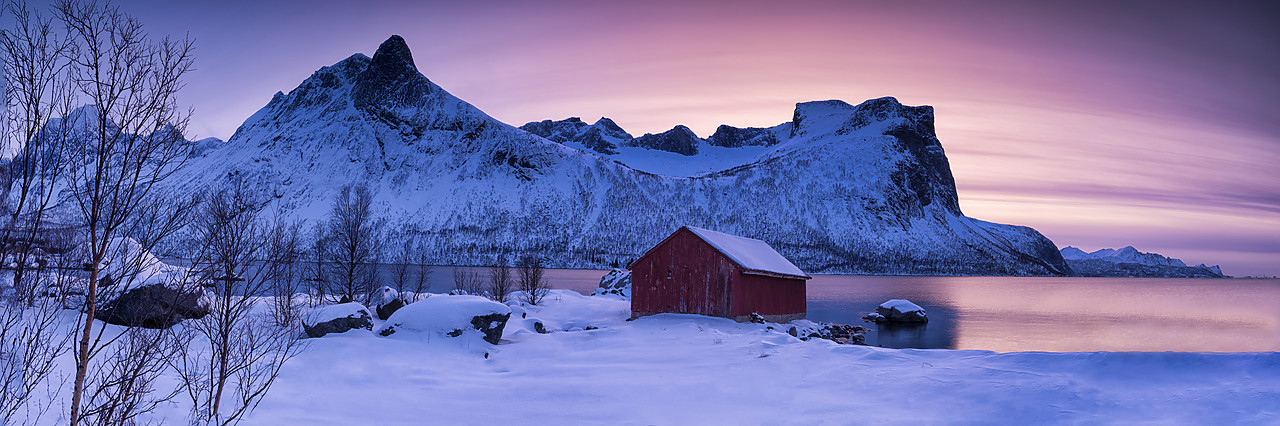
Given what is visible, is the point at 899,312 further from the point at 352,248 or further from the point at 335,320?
the point at 335,320

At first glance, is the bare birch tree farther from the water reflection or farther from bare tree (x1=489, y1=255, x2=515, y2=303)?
the water reflection

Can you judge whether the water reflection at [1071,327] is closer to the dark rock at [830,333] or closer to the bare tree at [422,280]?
the dark rock at [830,333]

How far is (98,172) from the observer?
541 centimetres

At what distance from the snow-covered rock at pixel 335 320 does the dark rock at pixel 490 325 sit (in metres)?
3.56

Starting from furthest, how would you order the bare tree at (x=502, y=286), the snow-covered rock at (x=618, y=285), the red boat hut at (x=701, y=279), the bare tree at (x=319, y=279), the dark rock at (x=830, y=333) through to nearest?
the snow-covered rock at (x=618, y=285) → the bare tree at (x=502, y=286) → the red boat hut at (x=701, y=279) → the dark rock at (x=830, y=333) → the bare tree at (x=319, y=279)

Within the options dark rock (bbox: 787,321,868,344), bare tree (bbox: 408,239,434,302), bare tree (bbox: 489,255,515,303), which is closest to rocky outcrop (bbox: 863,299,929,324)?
dark rock (bbox: 787,321,868,344)

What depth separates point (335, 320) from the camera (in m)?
21.2

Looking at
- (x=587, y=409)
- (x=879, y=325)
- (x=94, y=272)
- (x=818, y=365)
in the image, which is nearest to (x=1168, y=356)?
(x=818, y=365)

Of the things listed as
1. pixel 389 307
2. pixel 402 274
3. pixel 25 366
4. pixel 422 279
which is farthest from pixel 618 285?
pixel 25 366

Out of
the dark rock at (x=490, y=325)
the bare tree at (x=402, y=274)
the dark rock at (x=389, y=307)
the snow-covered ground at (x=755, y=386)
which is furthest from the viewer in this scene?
the bare tree at (x=402, y=274)

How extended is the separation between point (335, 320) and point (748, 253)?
2323 centimetres

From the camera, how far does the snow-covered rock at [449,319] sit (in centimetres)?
2212

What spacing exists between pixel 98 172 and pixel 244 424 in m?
8.11

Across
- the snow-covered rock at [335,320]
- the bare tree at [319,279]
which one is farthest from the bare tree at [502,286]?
the snow-covered rock at [335,320]
